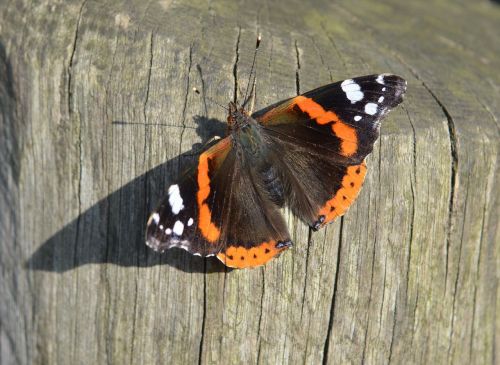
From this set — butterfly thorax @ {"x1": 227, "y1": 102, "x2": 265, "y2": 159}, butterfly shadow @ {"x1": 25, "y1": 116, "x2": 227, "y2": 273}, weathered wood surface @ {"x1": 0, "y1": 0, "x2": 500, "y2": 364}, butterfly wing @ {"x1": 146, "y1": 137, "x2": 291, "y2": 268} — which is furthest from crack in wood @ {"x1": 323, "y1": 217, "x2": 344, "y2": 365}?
butterfly thorax @ {"x1": 227, "y1": 102, "x2": 265, "y2": 159}

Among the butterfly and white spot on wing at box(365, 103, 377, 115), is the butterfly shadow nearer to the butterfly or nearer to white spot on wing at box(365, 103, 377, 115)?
the butterfly

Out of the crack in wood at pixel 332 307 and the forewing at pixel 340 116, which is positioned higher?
the forewing at pixel 340 116

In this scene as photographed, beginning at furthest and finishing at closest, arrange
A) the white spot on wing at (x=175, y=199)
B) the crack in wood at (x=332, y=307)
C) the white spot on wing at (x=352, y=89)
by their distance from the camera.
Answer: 1. the white spot on wing at (x=352, y=89)
2. the crack in wood at (x=332, y=307)
3. the white spot on wing at (x=175, y=199)

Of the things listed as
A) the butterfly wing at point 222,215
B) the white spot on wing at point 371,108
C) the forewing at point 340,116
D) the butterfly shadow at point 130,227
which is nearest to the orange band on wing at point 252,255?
the butterfly wing at point 222,215

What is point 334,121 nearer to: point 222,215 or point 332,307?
point 222,215

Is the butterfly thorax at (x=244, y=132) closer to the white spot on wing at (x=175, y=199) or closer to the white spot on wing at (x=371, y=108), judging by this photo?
the white spot on wing at (x=175, y=199)

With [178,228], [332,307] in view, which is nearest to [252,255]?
[178,228]

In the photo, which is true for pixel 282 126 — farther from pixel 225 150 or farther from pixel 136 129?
pixel 136 129

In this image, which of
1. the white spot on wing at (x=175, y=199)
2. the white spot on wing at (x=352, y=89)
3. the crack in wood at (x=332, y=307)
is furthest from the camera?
the white spot on wing at (x=352, y=89)
